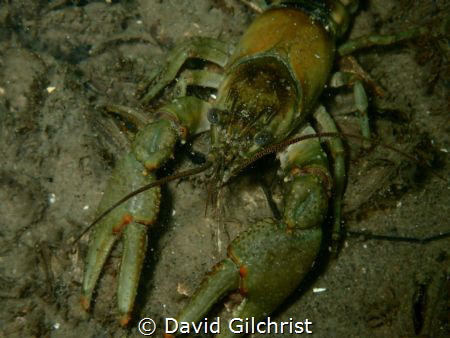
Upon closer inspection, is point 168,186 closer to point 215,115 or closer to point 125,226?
point 125,226

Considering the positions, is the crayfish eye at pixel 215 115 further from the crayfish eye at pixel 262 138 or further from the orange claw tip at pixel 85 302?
the orange claw tip at pixel 85 302

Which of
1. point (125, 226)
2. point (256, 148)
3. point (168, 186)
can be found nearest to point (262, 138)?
point (256, 148)

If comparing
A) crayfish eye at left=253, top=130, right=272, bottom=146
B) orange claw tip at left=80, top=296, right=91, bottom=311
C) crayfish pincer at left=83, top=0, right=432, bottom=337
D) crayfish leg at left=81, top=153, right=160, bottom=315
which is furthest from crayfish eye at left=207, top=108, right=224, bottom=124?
orange claw tip at left=80, top=296, right=91, bottom=311

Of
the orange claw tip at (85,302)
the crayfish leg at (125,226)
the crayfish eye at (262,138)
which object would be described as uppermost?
the crayfish eye at (262,138)

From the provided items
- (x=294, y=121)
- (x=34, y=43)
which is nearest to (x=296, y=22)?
(x=294, y=121)

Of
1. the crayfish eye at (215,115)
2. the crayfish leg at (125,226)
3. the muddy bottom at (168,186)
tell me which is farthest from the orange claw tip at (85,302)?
the crayfish eye at (215,115)

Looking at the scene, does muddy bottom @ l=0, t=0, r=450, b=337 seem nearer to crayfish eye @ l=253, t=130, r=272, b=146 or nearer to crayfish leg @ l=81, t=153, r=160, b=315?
crayfish leg @ l=81, t=153, r=160, b=315
